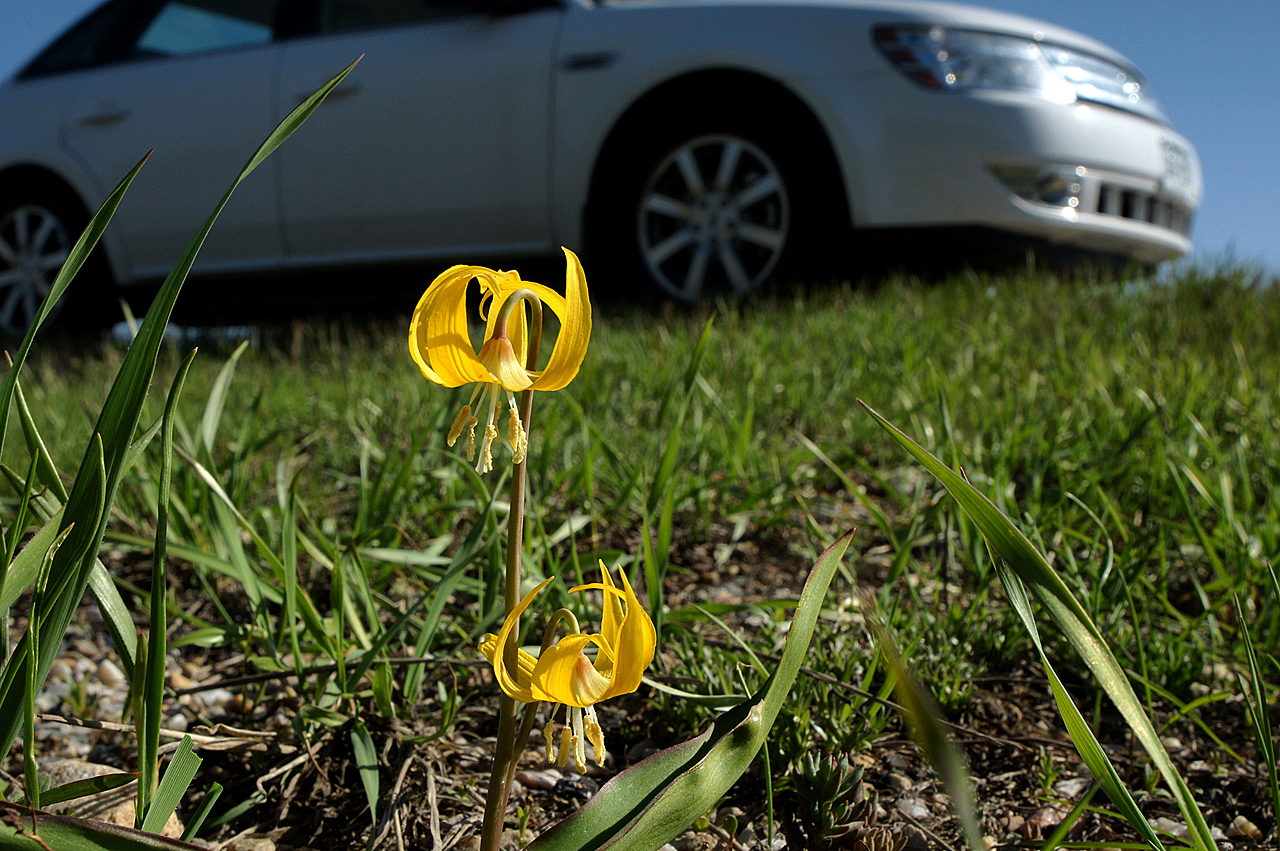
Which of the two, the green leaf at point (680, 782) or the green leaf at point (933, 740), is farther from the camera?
the green leaf at point (680, 782)

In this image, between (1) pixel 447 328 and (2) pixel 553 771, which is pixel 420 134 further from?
(1) pixel 447 328

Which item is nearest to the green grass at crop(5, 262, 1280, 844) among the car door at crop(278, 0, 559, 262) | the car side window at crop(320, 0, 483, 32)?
the car door at crop(278, 0, 559, 262)

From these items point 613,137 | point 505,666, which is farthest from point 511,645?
point 613,137

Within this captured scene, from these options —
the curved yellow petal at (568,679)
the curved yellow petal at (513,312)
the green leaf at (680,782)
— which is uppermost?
the curved yellow petal at (513,312)

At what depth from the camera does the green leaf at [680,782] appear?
0.70 m

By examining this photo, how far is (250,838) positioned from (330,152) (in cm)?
448

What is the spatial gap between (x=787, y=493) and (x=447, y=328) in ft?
4.71

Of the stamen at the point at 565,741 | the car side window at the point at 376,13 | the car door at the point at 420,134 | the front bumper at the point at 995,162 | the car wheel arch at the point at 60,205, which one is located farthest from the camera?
the car wheel arch at the point at 60,205

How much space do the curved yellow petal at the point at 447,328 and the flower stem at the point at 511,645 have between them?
0.18 feet

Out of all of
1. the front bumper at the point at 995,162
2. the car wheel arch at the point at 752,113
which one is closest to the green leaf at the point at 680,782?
the front bumper at the point at 995,162

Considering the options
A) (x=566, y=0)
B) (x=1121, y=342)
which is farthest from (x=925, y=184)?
(x=566, y=0)

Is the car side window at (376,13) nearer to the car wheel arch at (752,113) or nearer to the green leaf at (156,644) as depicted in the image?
the car wheel arch at (752,113)

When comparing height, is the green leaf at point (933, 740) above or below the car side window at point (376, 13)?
below

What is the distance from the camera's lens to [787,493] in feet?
6.43
